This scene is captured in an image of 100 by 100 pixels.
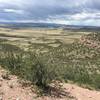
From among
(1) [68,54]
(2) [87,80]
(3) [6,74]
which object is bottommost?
(1) [68,54]

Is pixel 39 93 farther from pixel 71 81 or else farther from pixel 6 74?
pixel 71 81

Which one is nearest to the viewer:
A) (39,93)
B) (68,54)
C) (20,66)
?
(39,93)

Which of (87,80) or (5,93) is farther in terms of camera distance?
(87,80)

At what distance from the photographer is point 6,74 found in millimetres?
14609

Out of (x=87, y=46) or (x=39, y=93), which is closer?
(x=39, y=93)

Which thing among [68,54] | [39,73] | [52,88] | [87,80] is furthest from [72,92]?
[68,54]

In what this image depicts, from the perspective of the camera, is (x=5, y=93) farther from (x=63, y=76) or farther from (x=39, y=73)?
(x=63, y=76)

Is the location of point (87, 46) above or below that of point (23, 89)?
below

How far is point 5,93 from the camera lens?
12398 mm

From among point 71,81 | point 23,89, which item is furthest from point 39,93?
point 71,81

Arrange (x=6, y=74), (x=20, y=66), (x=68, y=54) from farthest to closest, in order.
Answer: (x=68, y=54)
(x=20, y=66)
(x=6, y=74)

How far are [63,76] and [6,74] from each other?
603 cm

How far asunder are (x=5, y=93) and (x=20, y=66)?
3504 mm

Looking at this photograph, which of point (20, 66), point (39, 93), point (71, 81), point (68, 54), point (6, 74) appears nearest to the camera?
point (39, 93)
